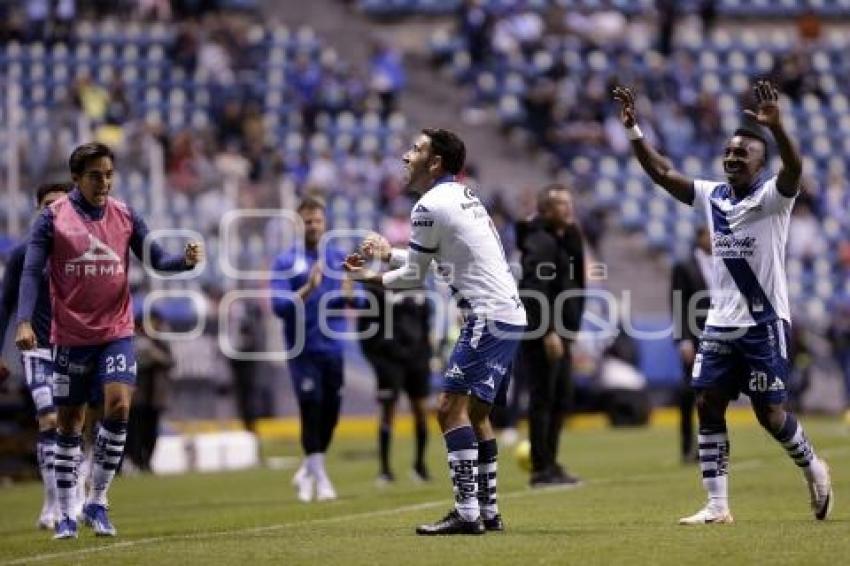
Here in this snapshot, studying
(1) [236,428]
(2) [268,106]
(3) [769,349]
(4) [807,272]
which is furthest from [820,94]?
(3) [769,349]

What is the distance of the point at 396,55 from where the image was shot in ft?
130

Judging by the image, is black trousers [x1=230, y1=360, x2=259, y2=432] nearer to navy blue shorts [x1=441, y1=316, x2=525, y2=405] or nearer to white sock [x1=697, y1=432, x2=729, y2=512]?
white sock [x1=697, y1=432, x2=729, y2=512]

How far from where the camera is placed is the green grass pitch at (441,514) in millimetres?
11484

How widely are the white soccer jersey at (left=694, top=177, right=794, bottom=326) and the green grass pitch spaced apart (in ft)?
4.48

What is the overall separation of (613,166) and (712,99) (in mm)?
3282

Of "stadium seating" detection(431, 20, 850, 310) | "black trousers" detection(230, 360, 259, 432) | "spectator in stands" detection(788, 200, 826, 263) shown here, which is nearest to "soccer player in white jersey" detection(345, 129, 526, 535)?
"black trousers" detection(230, 360, 259, 432)

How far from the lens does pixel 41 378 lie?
52.7 ft

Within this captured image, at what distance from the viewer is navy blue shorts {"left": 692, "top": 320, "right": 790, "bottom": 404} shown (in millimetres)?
12805

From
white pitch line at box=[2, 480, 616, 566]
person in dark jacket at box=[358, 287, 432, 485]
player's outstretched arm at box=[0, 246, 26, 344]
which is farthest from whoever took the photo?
person in dark jacket at box=[358, 287, 432, 485]

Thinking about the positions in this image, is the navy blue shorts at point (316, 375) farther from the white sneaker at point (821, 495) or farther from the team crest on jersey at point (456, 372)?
the white sneaker at point (821, 495)

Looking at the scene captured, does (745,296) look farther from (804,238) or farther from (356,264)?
(804,238)

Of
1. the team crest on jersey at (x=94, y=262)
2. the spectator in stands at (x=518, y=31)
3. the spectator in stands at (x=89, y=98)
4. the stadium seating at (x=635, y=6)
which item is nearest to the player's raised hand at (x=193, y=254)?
the team crest on jersey at (x=94, y=262)

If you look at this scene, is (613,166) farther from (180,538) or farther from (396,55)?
(180,538)

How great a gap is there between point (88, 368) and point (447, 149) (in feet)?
9.47
